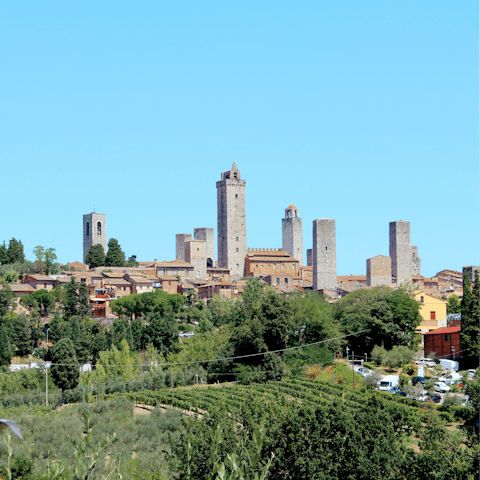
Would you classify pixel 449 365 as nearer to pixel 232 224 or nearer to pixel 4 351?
pixel 4 351

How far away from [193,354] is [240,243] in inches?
1534

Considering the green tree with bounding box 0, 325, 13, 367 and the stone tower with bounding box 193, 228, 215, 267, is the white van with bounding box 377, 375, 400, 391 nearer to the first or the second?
the green tree with bounding box 0, 325, 13, 367

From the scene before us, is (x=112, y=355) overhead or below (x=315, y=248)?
below

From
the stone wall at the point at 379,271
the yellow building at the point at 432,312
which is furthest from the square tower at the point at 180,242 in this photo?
the yellow building at the point at 432,312

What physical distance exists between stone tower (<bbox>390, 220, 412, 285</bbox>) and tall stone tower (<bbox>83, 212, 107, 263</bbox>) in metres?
39.4

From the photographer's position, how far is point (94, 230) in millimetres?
90062

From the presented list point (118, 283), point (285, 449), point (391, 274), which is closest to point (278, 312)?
point (285, 449)

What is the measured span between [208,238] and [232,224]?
325 inches

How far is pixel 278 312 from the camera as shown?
38219 millimetres

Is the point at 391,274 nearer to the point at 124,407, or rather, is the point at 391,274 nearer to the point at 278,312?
the point at 278,312

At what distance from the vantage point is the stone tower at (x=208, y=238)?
287 ft

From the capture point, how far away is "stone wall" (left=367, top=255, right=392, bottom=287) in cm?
7106

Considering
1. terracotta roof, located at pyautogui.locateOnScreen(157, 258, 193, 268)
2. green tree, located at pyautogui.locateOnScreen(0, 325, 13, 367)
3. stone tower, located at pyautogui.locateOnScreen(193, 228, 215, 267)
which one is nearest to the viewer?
green tree, located at pyautogui.locateOnScreen(0, 325, 13, 367)

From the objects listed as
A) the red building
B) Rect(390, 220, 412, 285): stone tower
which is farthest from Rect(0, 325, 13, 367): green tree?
Rect(390, 220, 412, 285): stone tower
